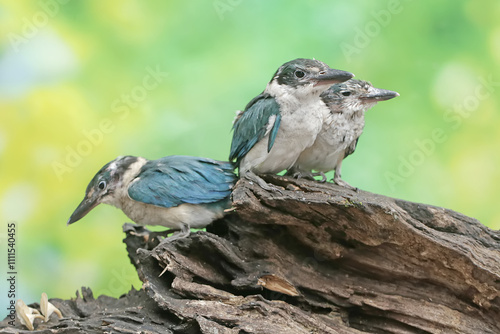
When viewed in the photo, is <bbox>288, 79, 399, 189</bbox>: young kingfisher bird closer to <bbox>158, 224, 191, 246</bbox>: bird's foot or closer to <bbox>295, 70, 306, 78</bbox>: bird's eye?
<bbox>295, 70, 306, 78</bbox>: bird's eye

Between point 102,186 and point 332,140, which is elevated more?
point 332,140

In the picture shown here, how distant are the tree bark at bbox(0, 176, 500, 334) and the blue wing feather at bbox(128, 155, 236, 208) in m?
0.35

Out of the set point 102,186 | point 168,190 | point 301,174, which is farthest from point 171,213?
point 301,174

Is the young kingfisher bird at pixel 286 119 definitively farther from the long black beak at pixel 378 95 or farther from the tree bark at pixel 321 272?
the long black beak at pixel 378 95

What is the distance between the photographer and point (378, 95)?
13.6ft

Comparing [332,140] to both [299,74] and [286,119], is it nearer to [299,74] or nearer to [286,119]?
[286,119]

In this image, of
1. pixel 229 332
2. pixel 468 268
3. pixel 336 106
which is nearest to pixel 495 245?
pixel 468 268

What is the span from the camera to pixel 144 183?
407 centimetres

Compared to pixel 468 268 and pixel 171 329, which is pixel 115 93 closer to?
pixel 171 329

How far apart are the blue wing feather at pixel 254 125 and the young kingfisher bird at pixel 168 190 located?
20cm

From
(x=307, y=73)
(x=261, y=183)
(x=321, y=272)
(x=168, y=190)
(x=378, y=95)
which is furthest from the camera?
(x=378, y=95)

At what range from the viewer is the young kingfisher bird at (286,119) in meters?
3.92

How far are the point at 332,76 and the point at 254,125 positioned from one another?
62cm

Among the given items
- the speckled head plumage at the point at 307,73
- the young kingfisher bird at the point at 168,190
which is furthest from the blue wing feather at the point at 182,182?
the speckled head plumage at the point at 307,73
